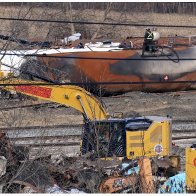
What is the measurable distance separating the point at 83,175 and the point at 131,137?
8.05 feet

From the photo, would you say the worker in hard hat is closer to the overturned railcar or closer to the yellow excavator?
the overturned railcar

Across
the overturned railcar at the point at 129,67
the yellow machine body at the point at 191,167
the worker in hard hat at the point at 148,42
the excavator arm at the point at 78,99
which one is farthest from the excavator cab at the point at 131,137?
the worker in hard hat at the point at 148,42

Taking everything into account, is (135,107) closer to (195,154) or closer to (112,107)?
(112,107)

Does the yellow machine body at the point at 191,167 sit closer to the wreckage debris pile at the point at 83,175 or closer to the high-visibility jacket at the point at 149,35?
the wreckage debris pile at the point at 83,175

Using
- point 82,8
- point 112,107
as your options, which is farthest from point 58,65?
point 82,8

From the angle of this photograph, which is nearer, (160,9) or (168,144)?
(168,144)

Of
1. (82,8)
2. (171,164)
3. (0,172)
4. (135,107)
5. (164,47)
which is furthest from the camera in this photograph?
(82,8)

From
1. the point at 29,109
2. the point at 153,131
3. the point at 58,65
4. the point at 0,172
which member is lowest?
Result: the point at 0,172

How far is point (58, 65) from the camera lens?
105 ft

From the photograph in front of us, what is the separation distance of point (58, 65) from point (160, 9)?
29368 millimetres

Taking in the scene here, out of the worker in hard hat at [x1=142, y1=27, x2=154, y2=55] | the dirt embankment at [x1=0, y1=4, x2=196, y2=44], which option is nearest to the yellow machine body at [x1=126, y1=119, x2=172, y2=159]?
the worker in hard hat at [x1=142, y1=27, x2=154, y2=55]

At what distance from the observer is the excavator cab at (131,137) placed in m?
16.3

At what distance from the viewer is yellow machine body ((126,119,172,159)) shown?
53.9ft

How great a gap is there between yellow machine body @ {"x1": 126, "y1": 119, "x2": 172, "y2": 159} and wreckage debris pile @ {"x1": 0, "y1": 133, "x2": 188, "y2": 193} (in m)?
0.36
